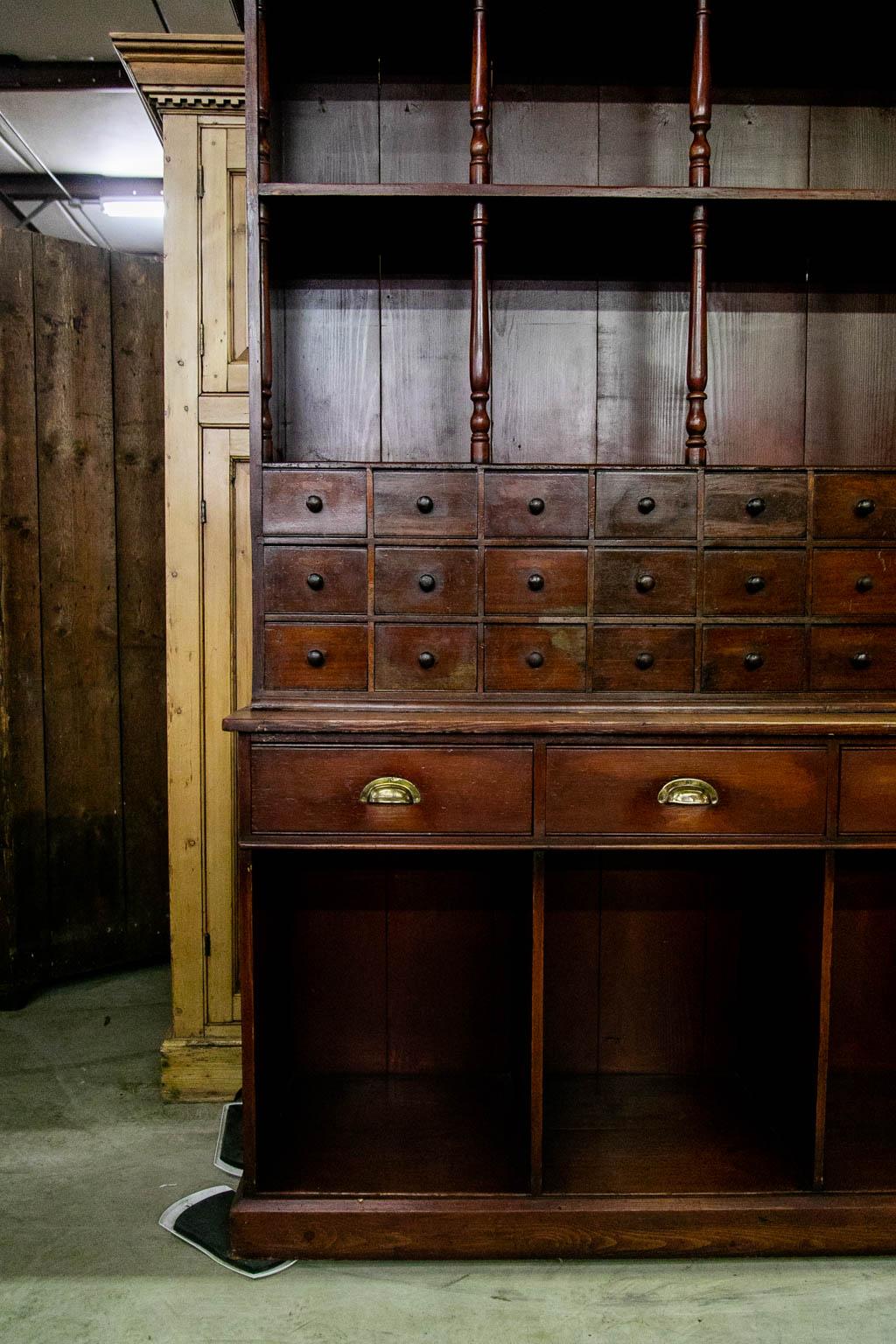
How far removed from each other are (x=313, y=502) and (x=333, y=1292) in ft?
4.80

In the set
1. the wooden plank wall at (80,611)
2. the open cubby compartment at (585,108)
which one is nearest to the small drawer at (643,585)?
the open cubby compartment at (585,108)

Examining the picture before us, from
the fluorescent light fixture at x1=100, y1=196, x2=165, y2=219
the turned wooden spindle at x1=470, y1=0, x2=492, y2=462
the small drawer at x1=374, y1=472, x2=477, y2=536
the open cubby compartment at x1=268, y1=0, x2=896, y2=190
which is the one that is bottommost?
the small drawer at x1=374, y1=472, x2=477, y2=536

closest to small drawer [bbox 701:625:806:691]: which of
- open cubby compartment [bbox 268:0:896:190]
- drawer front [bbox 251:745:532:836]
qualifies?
drawer front [bbox 251:745:532:836]

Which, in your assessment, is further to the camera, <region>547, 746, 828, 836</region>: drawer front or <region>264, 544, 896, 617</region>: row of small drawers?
<region>264, 544, 896, 617</region>: row of small drawers

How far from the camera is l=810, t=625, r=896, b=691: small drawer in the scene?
175 cm

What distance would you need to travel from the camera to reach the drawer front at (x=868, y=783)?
160 centimetres

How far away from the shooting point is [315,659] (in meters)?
1.72

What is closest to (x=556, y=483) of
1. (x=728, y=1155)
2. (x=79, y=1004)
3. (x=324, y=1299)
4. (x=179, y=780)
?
(x=179, y=780)

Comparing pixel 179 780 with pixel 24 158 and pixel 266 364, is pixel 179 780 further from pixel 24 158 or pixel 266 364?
pixel 24 158

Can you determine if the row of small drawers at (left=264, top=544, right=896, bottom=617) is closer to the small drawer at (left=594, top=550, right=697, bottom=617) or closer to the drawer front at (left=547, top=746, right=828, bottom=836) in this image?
the small drawer at (left=594, top=550, right=697, bottom=617)

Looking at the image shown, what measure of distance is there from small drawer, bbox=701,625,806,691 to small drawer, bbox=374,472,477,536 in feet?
1.78

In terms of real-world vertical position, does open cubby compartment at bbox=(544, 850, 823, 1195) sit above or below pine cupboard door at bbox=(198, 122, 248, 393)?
below

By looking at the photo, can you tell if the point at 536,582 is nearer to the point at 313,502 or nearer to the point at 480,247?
the point at 313,502

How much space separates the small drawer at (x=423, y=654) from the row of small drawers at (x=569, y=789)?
18 centimetres
